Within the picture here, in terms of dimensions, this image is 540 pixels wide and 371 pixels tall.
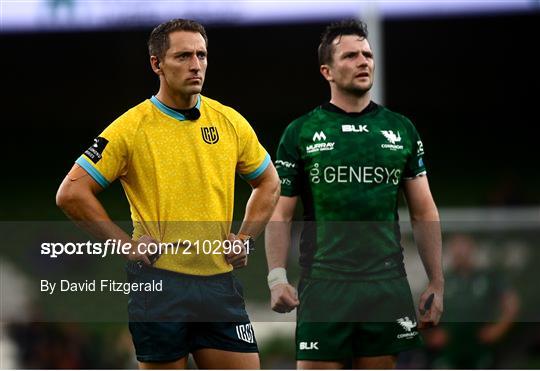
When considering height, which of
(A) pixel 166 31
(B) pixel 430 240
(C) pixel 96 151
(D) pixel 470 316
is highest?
(A) pixel 166 31

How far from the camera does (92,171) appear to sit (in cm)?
464

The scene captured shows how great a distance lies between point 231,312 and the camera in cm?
480

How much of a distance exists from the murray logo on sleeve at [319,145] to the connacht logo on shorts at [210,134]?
0.61m

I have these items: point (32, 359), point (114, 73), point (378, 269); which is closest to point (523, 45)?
point (114, 73)

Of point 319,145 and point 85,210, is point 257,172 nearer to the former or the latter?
point 319,145

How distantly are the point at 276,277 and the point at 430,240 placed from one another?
29.8 inches

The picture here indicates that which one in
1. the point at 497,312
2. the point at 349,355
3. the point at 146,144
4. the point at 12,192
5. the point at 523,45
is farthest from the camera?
the point at 523,45

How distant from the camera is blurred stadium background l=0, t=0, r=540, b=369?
1236 cm

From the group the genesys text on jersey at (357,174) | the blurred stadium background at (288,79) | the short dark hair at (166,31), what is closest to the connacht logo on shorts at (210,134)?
the short dark hair at (166,31)

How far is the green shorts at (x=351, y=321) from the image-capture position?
17.2 ft

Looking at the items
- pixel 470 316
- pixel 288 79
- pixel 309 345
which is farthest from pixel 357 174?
pixel 288 79

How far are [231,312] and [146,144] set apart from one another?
2.64 feet

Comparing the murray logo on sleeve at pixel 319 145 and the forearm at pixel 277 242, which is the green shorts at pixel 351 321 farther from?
the murray logo on sleeve at pixel 319 145

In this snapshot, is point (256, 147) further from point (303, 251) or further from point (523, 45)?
point (523, 45)
